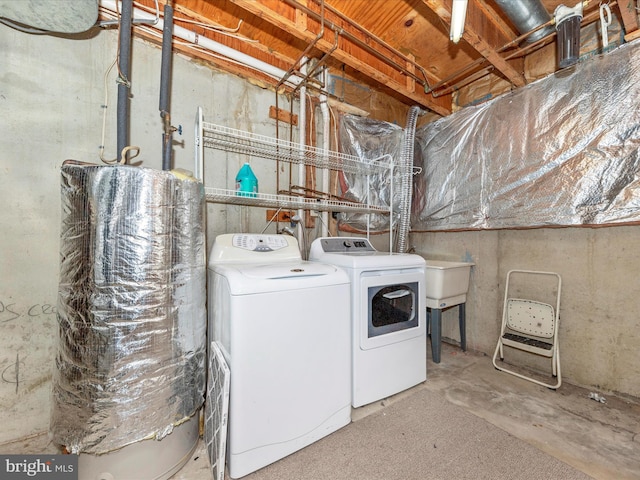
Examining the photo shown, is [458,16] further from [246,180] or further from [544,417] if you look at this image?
[544,417]

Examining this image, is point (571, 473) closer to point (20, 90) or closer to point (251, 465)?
point (251, 465)

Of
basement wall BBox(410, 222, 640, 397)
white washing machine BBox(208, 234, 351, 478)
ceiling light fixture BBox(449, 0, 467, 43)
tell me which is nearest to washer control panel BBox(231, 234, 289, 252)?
white washing machine BBox(208, 234, 351, 478)

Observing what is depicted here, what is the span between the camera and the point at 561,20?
5.47 ft

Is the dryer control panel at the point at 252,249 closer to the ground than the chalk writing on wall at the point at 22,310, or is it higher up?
higher up

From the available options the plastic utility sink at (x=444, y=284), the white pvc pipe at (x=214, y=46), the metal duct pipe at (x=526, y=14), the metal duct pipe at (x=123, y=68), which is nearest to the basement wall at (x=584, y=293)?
A: the plastic utility sink at (x=444, y=284)

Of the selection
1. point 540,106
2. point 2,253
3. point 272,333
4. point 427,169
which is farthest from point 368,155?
point 2,253

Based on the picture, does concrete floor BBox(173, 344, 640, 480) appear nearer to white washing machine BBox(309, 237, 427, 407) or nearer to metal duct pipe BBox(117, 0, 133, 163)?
white washing machine BBox(309, 237, 427, 407)

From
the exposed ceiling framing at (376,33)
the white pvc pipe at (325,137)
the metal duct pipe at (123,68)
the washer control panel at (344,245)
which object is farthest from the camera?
the white pvc pipe at (325,137)

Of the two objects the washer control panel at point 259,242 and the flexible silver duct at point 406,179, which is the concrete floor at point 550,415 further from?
the flexible silver duct at point 406,179

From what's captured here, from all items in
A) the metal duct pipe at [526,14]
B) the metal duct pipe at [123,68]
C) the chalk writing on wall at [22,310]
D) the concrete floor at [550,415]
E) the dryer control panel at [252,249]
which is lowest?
the concrete floor at [550,415]

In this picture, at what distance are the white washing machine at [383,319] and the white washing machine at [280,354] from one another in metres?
0.14

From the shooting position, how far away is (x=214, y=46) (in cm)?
185

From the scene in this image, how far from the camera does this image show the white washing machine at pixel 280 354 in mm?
1183

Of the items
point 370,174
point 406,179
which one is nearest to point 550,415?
point 406,179
